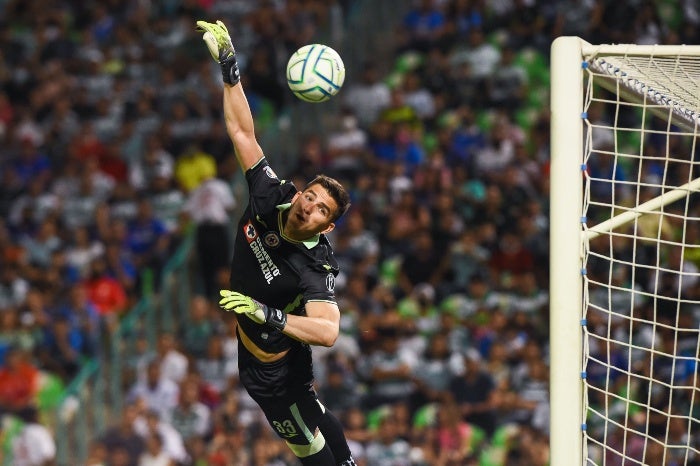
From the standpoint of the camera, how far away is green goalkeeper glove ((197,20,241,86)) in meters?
7.02

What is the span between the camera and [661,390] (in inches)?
500

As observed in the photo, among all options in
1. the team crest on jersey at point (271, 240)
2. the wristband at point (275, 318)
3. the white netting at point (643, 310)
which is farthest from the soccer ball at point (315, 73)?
the white netting at point (643, 310)

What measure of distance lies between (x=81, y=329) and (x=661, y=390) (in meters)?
6.45

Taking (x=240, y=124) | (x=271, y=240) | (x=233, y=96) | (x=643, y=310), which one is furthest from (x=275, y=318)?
(x=643, y=310)

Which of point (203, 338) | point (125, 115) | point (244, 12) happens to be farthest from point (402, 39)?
point (203, 338)

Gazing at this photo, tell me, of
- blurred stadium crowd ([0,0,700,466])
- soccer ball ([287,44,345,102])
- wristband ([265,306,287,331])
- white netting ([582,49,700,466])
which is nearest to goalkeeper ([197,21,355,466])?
wristband ([265,306,287,331])

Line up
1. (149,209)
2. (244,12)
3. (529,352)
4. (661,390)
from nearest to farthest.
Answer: (661,390) < (529,352) < (149,209) < (244,12)

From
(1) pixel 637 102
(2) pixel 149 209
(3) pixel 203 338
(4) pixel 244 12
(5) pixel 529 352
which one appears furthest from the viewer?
(4) pixel 244 12

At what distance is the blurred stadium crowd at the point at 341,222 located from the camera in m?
13.4

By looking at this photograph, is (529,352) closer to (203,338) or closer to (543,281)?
(543,281)

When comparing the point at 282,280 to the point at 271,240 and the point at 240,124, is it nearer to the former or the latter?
the point at 271,240

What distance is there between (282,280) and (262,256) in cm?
18

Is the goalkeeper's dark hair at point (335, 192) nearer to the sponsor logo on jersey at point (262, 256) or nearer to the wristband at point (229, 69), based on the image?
the sponsor logo on jersey at point (262, 256)

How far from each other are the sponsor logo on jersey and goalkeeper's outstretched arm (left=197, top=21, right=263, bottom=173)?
371mm
